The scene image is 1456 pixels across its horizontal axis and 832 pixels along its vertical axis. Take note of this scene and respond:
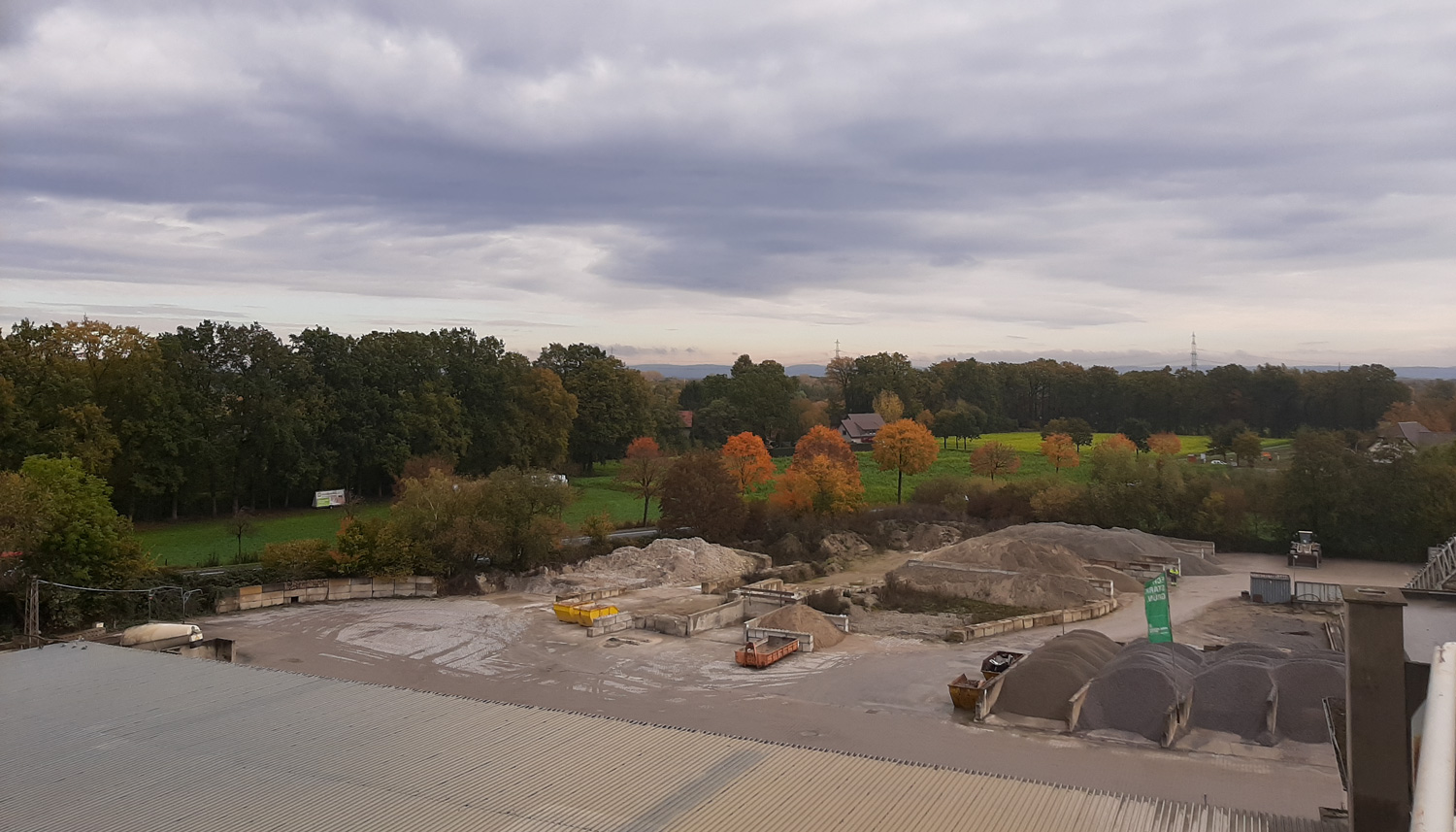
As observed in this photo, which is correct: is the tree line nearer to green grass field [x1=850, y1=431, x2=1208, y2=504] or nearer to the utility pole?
green grass field [x1=850, y1=431, x2=1208, y2=504]

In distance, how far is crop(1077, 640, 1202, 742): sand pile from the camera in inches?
893

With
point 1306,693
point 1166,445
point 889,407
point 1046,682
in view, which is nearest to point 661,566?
point 1046,682

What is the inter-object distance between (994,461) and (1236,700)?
52783mm

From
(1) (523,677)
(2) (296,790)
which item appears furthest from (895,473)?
(2) (296,790)

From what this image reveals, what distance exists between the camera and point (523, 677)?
28531mm

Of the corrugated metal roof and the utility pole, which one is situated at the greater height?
the corrugated metal roof

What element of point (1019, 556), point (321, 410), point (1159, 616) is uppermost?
point (321, 410)

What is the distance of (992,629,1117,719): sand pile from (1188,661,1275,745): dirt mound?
287cm

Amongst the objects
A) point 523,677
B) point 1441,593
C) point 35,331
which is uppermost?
point 35,331

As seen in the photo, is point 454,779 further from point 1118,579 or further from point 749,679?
point 1118,579

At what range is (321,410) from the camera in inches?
2340

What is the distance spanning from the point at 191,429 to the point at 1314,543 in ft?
216

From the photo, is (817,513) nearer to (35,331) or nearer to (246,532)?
(246,532)

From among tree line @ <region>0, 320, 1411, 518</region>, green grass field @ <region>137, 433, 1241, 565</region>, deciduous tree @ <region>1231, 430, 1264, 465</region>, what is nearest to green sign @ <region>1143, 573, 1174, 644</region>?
green grass field @ <region>137, 433, 1241, 565</region>
